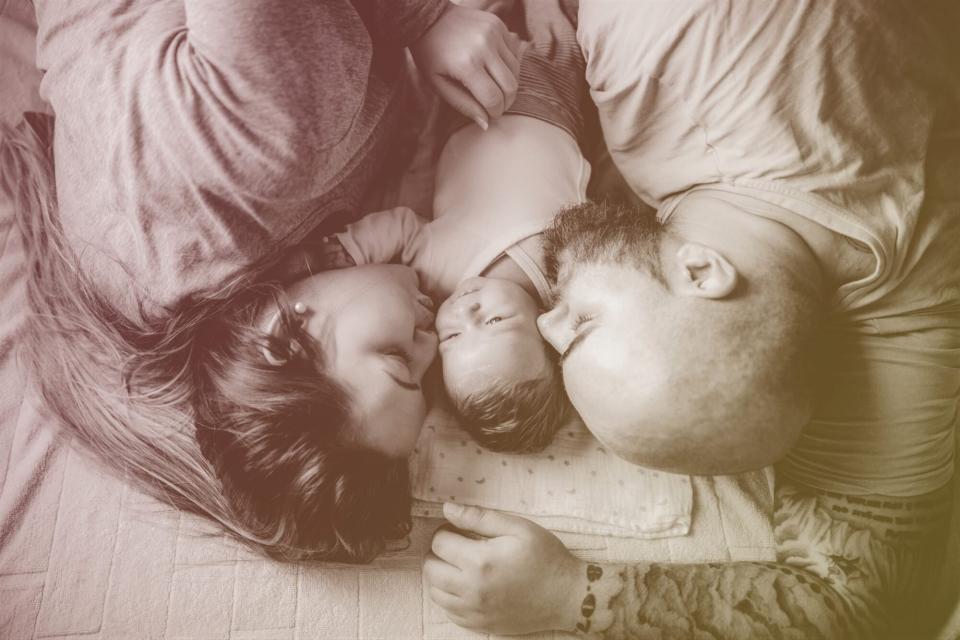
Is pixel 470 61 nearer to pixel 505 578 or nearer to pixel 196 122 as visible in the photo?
pixel 196 122

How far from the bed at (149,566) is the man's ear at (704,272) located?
45cm

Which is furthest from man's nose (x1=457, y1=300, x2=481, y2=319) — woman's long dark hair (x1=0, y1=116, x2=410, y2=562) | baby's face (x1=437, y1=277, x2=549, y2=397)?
woman's long dark hair (x1=0, y1=116, x2=410, y2=562)

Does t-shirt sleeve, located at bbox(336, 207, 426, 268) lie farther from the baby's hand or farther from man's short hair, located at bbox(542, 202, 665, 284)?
man's short hair, located at bbox(542, 202, 665, 284)

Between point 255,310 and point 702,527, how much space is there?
79 cm

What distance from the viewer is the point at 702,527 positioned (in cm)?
106

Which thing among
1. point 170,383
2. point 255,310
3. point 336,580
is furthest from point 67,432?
point 336,580

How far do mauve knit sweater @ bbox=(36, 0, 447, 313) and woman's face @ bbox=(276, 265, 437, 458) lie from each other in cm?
10

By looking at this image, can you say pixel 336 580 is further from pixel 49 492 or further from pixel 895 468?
pixel 895 468

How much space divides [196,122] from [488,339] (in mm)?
499

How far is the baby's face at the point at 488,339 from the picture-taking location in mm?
999

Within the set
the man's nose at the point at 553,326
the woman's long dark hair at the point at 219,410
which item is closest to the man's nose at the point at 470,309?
the man's nose at the point at 553,326

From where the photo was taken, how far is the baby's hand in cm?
99

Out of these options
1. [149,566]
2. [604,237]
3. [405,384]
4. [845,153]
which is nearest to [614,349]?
[604,237]

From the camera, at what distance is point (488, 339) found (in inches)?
39.4
